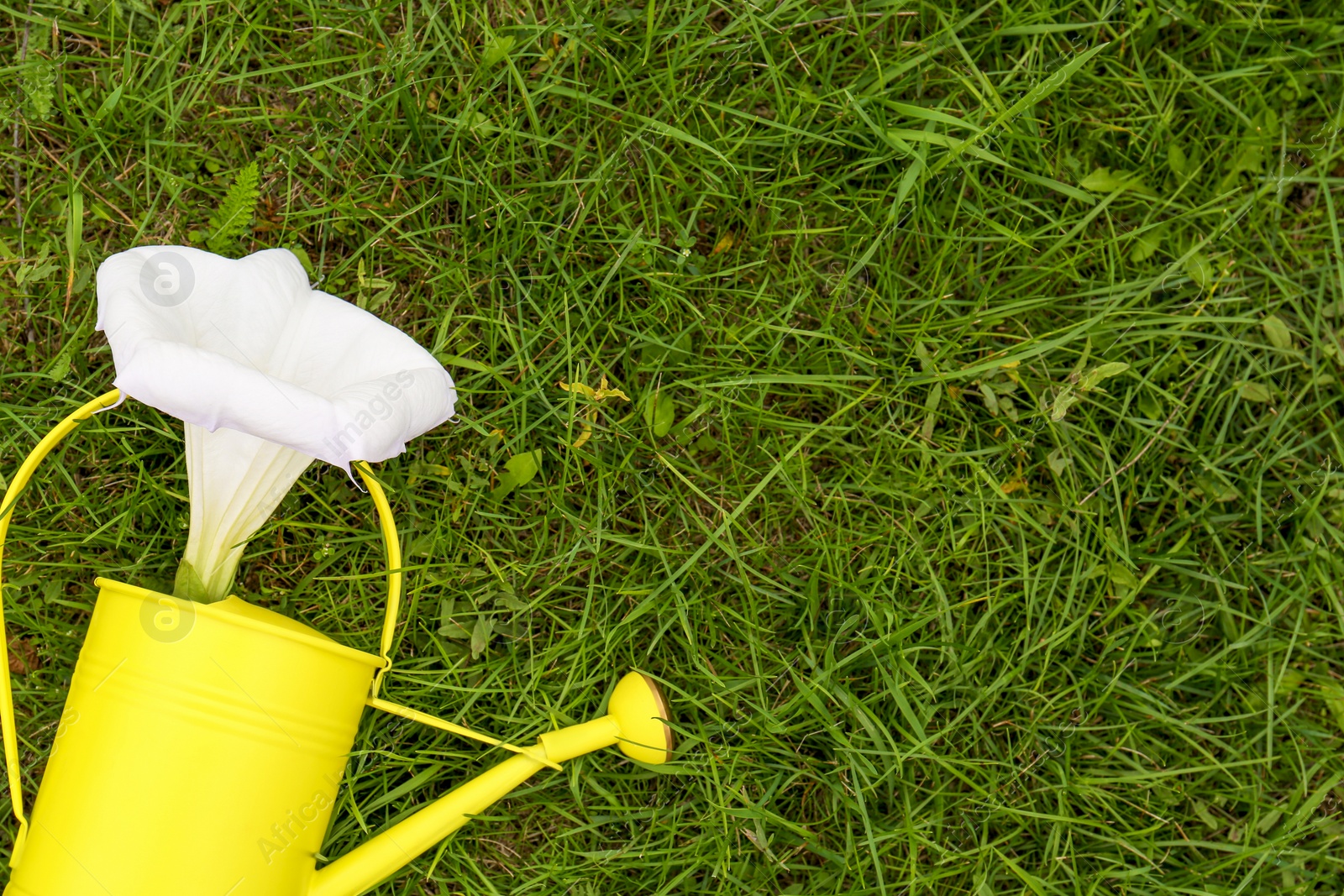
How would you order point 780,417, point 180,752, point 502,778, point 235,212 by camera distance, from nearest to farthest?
point 180,752, point 502,778, point 235,212, point 780,417

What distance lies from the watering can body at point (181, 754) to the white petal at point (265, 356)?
0.29 m

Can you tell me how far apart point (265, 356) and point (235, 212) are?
384 millimetres

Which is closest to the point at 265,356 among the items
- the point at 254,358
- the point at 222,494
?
the point at 254,358

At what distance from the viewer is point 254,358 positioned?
1.18m

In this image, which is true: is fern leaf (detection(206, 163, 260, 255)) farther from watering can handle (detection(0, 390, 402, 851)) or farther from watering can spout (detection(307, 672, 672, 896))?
watering can spout (detection(307, 672, 672, 896))

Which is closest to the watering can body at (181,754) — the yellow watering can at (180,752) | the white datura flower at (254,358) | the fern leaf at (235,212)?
the yellow watering can at (180,752)

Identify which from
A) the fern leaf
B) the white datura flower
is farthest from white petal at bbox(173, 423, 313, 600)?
the fern leaf

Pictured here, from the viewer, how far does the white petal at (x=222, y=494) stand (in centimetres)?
118

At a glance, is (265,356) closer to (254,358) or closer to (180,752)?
(254,358)

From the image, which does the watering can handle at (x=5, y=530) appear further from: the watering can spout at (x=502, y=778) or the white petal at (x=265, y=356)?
the watering can spout at (x=502, y=778)

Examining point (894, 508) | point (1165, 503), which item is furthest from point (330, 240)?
point (1165, 503)

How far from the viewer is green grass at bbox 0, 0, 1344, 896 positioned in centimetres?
150

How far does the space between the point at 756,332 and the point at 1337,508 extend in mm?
1170

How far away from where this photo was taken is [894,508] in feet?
5.14
